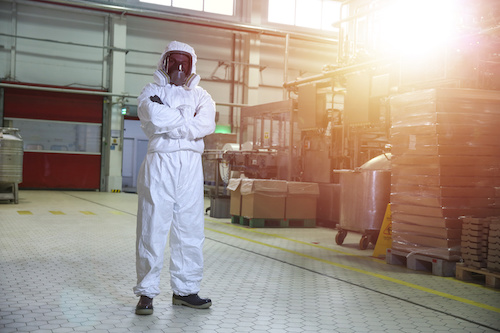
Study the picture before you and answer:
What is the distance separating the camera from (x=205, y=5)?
63.3ft

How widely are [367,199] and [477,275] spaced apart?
228 cm

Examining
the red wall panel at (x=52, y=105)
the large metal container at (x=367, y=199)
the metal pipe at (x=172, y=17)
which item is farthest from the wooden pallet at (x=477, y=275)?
the red wall panel at (x=52, y=105)

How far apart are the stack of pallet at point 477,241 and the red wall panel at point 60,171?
15.3 meters

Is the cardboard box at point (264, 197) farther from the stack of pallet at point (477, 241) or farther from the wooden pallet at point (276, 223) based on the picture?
the stack of pallet at point (477, 241)

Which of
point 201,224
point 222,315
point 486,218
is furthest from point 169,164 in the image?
point 486,218

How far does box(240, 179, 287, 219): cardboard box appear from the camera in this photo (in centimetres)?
969

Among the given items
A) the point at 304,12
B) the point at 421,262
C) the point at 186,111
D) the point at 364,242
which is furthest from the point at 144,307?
the point at 304,12

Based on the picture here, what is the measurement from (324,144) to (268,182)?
1.56 meters

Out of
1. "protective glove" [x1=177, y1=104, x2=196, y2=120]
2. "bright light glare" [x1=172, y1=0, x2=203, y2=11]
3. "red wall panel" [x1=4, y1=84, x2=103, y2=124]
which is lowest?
"protective glove" [x1=177, y1=104, x2=196, y2=120]

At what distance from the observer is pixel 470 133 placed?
5.77 metres

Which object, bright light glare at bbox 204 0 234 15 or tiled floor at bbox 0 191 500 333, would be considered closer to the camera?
tiled floor at bbox 0 191 500 333

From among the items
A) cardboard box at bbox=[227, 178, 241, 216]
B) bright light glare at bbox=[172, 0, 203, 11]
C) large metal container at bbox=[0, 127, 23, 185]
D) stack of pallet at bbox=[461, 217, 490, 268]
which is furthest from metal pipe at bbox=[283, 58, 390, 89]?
bright light glare at bbox=[172, 0, 203, 11]

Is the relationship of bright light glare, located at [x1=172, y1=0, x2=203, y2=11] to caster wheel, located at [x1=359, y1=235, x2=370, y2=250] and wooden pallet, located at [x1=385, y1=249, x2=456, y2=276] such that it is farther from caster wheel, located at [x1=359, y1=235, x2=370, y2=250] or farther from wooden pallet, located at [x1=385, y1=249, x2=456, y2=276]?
wooden pallet, located at [x1=385, y1=249, x2=456, y2=276]

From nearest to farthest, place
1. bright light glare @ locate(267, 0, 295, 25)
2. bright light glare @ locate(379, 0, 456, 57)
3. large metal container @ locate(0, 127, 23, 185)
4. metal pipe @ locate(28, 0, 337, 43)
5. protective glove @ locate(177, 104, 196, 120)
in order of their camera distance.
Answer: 1. protective glove @ locate(177, 104, 196, 120)
2. bright light glare @ locate(379, 0, 456, 57)
3. large metal container @ locate(0, 127, 23, 185)
4. metal pipe @ locate(28, 0, 337, 43)
5. bright light glare @ locate(267, 0, 295, 25)
